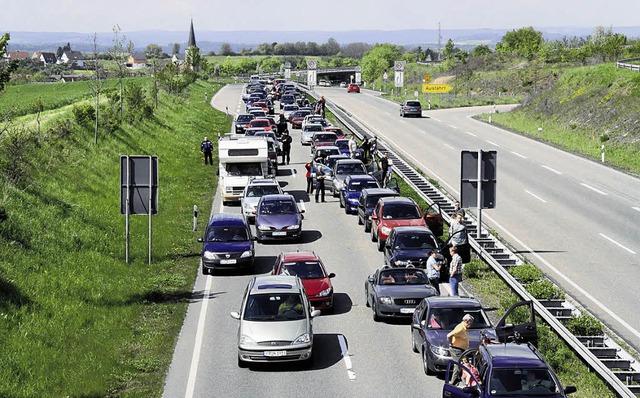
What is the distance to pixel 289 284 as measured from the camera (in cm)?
2148

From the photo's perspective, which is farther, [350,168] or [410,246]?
[350,168]

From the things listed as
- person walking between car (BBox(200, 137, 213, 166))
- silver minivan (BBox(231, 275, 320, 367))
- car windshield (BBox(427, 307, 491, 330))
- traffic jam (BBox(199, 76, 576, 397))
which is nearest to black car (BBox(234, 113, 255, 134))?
person walking between car (BBox(200, 137, 213, 166))

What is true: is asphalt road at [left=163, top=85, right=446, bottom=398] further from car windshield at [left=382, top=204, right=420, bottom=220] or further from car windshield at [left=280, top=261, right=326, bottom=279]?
car windshield at [left=382, top=204, right=420, bottom=220]

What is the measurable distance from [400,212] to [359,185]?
7.44 m

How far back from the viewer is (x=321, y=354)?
20.8 metres

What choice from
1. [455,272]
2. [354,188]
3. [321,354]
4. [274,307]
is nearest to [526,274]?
[455,272]

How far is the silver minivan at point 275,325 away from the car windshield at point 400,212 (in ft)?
39.0

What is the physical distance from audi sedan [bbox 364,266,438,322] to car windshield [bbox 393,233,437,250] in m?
4.07

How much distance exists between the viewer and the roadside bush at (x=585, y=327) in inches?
821

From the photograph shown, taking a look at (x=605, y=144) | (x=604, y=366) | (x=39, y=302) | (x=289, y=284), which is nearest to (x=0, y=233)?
(x=39, y=302)

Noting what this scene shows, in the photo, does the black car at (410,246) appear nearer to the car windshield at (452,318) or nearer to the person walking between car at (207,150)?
the car windshield at (452,318)

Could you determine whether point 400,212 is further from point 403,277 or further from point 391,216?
point 403,277

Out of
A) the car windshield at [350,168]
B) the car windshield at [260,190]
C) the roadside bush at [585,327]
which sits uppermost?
the car windshield at [350,168]

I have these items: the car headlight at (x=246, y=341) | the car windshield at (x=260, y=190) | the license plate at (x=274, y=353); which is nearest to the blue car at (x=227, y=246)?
the car windshield at (x=260, y=190)
